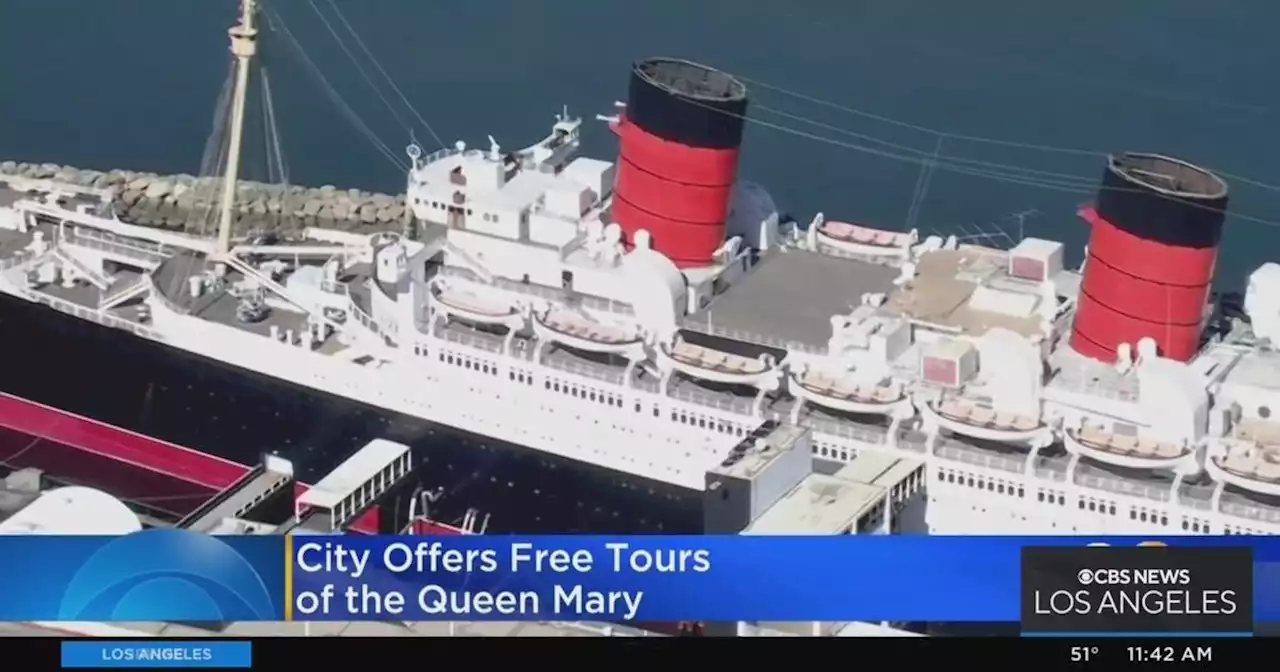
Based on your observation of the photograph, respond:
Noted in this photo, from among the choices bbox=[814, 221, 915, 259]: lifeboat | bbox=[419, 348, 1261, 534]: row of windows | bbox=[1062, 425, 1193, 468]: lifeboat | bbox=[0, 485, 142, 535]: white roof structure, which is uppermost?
bbox=[814, 221, 915, 259]: lifeboat

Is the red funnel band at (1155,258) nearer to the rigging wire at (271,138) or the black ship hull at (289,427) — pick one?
the black ship hull at (289,427)

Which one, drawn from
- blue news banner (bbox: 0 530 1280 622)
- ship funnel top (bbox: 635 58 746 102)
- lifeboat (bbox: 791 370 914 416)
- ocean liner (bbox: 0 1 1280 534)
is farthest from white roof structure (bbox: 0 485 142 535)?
ship funnel top (bbox: 635 58 746 102)

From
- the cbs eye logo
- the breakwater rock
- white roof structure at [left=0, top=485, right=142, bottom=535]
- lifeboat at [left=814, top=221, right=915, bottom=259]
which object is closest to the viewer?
the cbs eye logo

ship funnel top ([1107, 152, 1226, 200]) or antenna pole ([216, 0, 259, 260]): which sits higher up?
ship funnel top ([1107, 152, 1226, 200])

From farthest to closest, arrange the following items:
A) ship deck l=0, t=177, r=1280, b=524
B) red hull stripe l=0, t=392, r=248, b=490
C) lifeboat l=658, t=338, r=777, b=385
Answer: red hull stripe l=0, t=392, r=248, b=490 < lifeboat l=658, t=338, r=777, b=385 < ship deck l=0, t=177, r=1280, b=524

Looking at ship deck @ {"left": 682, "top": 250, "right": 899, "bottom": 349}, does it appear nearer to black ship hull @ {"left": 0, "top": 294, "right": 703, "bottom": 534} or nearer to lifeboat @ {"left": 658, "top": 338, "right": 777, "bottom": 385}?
lifeboat @ {"left": 658, "top": 338, "right": 777, "bottom": 385}

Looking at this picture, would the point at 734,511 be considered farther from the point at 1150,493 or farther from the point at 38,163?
the point at 38,163
